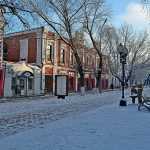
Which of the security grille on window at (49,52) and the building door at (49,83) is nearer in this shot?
the building door at (49,83)

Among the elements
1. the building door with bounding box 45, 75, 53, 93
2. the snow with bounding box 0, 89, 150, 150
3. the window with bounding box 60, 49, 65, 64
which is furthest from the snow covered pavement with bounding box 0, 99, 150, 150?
the window with bounding box 60, 49, 65, 64

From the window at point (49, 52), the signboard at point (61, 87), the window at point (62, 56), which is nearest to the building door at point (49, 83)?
the window at point (49, 52)

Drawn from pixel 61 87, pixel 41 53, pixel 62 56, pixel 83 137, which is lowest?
pixel 83 137

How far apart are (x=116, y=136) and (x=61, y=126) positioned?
2.92m

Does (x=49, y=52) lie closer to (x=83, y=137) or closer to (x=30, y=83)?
(x=30, y=83)

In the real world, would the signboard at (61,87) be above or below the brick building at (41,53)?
below

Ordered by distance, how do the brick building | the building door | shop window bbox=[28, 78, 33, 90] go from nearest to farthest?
Result: 1. shop window bbox=[28, 78, 33, 90]
2. the brick building
3. the building door

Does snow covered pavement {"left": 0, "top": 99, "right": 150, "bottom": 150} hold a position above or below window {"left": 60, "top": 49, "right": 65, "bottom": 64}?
below

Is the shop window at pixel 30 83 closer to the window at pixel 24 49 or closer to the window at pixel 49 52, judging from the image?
the window at pixel 24 49

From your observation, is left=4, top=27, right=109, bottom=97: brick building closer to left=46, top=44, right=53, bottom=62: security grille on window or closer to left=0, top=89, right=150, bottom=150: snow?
left=46, top=44, right=53, bottom=62: security grille on window

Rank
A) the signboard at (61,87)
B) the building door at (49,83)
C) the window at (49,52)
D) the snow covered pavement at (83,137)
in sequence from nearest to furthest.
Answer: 1. the snow covered pavement at (83,137)
2. the signboard at (61,87)
3. the building door at (49,83)
4. the window at (49,52)

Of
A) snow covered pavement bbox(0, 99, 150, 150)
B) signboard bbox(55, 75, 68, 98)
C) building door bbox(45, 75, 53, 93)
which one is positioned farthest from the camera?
building door bbox(45, 75, 53, 93)

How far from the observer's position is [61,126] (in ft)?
44.3

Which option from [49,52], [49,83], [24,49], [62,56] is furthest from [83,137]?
[62,56]
